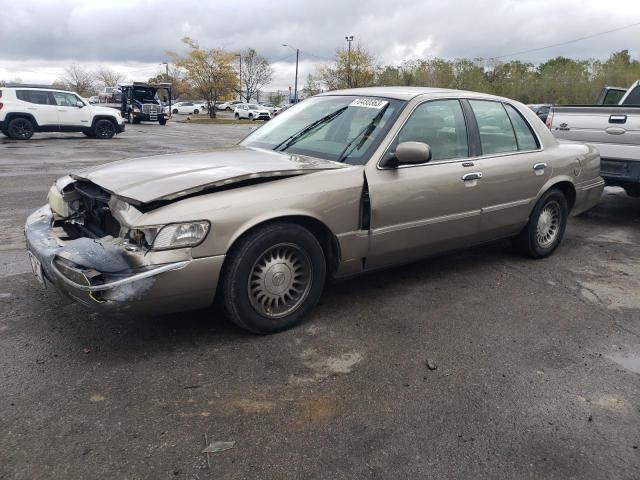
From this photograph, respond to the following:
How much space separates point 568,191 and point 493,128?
135cm

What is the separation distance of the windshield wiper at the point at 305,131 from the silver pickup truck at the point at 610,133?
4180mm

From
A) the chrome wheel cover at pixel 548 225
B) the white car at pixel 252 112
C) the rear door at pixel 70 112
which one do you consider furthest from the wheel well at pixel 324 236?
the white car at pixel 252 112

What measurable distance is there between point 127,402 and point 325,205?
65.1 inches

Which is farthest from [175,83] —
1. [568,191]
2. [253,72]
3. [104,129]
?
[568,191]

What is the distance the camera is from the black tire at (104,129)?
1864cm

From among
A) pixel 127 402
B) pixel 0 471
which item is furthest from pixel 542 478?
pixel 0 471

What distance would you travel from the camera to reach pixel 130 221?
2992 mm

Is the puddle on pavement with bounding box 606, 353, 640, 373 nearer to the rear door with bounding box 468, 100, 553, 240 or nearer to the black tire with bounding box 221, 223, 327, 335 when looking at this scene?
the rear door with bounding box 468, 100, 553, 240

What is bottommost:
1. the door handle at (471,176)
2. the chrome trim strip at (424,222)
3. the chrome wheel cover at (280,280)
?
the chrome wheel cover at (280,280)

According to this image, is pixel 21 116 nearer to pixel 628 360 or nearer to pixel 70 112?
pixel 70 112

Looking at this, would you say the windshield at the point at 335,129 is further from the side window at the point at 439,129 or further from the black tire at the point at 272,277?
the black tire at the point at 272,277

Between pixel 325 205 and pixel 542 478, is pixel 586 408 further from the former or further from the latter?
pixel 325 205

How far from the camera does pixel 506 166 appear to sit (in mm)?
4645

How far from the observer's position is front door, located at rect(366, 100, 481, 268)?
12.5 feet
